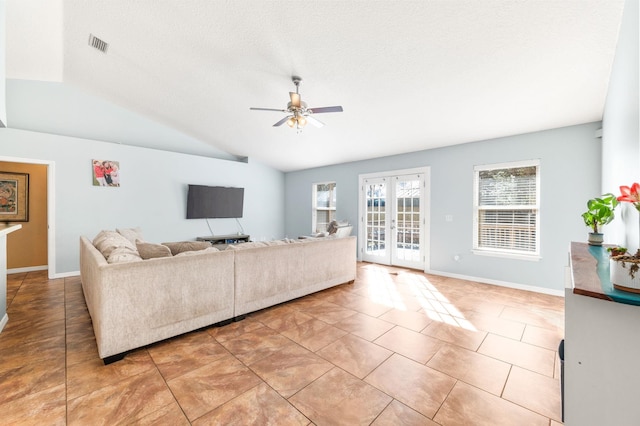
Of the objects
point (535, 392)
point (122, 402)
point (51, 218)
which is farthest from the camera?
point (51, 218)

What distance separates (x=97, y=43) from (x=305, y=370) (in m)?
4.76

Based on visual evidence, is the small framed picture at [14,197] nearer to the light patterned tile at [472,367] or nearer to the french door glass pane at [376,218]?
the french door glass pane at [376,218]

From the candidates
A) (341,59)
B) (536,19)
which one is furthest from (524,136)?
(341,59)

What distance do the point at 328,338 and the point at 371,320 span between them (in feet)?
2.12

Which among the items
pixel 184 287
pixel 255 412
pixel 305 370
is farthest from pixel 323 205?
pixel 255 412

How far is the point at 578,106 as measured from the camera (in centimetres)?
326

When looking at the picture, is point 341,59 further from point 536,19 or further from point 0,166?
point 0,166

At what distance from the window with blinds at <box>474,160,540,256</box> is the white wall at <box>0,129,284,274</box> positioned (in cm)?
560

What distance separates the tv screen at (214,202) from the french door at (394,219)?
10.8 feet

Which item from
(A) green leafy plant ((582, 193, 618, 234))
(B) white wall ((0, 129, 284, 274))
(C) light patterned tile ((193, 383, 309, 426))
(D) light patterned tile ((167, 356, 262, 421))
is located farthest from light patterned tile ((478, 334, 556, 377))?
(B) white wall ((0, 129, 284, 274))

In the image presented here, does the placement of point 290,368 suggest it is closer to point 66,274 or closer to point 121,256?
point 121,256

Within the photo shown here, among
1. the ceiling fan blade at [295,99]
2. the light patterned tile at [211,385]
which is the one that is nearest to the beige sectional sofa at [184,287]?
the light patterned tile at [211,385]

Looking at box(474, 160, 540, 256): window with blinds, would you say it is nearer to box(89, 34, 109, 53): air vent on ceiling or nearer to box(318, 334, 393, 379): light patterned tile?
box(318, 334, 393, 379): light patterned tile

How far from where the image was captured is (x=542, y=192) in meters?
3.94
